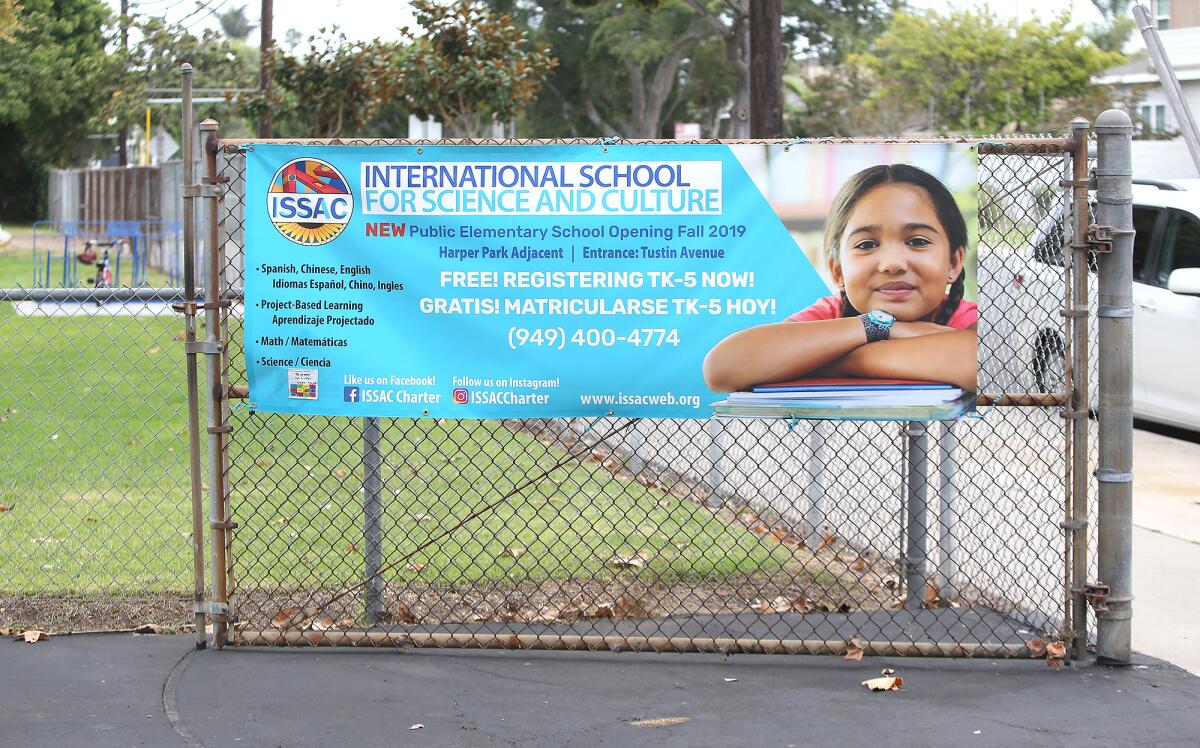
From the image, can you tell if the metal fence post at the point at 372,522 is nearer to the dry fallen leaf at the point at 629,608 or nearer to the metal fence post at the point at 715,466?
the dry fallen leaf at the point at 629,608

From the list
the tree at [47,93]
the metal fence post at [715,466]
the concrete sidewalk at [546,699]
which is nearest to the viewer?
the concrete sidewalk at [546,699]

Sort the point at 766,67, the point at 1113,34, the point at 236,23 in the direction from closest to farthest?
the point at 766,67
the point at 1113,34
the point at 236,23

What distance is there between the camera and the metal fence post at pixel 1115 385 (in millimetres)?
5156

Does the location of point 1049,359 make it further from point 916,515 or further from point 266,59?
point 266,59

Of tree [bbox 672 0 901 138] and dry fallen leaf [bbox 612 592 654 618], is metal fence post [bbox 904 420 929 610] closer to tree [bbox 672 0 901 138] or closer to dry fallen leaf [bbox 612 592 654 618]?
dry fallen leaf [bbox 612 592 654 618]

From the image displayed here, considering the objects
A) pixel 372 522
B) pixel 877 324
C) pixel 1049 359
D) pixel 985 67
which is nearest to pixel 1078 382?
pixel 877 324

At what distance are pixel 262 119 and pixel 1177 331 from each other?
62.5ft

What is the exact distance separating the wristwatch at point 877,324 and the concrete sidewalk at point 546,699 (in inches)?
48.7

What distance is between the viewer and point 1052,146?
516 cm

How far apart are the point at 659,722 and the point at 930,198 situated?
207 cm

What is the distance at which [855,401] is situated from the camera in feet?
16.9

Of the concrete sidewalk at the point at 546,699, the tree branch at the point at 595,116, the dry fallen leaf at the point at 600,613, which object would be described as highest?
the tree branch at the point at 595,116

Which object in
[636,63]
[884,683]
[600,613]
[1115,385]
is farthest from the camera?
[636,63]

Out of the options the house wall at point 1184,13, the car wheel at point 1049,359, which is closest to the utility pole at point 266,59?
the car wheel at point 1049,359
